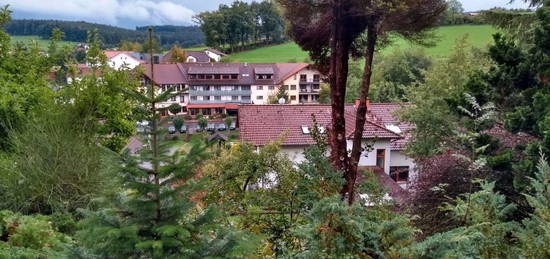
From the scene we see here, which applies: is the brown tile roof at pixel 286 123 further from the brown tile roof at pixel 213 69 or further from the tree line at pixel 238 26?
the tree line at pixel 238 26

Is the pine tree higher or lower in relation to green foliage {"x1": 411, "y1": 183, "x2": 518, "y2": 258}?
higher

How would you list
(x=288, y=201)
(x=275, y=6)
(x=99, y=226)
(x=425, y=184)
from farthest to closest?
(x=425, y=184), (x=275, y=6), (x=288, y=201), (x=99, y=226)

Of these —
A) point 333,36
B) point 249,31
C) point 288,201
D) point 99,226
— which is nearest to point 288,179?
point 288,201

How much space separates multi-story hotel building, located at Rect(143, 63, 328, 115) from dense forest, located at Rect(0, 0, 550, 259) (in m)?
31.0

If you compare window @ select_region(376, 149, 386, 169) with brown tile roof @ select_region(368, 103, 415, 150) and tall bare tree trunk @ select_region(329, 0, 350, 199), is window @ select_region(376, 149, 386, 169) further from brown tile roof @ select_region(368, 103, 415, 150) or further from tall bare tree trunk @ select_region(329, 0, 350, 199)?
tall bare tree trunk @ select_region(329, 0, 350, 199)

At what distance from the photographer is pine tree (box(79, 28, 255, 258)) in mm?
2578

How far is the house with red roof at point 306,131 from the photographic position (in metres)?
16.7

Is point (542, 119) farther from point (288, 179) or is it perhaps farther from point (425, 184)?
point (288, 179)

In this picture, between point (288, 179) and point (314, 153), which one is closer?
point (314, 153)

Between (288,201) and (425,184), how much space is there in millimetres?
3238

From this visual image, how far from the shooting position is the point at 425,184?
739cm

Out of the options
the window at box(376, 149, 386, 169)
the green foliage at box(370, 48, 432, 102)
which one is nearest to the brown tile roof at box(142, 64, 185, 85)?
the green foliage at box(370, 48, 432, 102)

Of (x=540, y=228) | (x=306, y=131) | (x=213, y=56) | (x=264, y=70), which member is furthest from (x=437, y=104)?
(x=213, y=56)

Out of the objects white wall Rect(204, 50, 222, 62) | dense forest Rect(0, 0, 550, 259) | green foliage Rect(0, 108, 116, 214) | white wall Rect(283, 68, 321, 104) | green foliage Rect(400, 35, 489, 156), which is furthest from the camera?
white wall Rect(204, 50, 222, 62)
